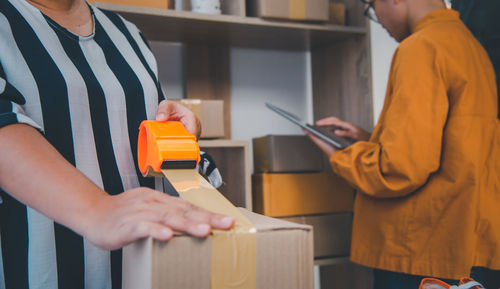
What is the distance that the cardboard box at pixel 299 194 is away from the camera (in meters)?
1.59

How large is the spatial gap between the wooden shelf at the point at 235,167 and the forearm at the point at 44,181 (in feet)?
3.27

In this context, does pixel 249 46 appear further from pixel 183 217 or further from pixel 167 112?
pixel 183 217

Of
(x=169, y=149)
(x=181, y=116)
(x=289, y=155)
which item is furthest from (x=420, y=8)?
(x=169, y=149)

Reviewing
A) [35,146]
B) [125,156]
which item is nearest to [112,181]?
[125,156]

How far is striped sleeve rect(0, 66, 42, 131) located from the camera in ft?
1.57

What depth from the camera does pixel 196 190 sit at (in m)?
0.50

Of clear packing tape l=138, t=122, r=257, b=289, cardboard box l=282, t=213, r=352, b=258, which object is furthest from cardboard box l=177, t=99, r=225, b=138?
clear packing tape l=138, t=122, r=257, b=289

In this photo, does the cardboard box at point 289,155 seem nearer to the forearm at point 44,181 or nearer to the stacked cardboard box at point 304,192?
the stacked cardboard box at point 304,192

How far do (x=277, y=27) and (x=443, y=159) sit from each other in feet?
2.53

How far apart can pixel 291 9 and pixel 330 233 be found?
84cm

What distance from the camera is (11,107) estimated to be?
505mm

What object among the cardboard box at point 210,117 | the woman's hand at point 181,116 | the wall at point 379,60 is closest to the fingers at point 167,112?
the woman's hand at point 181,116

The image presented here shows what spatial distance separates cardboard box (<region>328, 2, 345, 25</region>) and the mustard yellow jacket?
59cm

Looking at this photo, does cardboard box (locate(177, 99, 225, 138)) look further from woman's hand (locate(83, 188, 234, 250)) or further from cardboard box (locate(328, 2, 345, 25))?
woman's hand (locate(83, 188, 234, 250))
